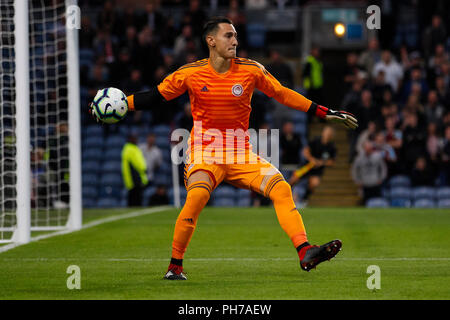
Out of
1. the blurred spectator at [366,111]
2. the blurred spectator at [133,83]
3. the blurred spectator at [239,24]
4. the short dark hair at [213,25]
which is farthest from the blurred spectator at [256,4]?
the short dark hair at [213,25]

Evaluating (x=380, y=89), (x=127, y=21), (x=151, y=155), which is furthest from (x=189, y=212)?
(x=127, y=21)

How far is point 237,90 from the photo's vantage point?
7.45 metres

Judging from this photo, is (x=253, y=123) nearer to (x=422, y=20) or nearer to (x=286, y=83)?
(x=286, y=83)

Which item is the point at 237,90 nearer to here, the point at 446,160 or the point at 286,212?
the point at 286,212

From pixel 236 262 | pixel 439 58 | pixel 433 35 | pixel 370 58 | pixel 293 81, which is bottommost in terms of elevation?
pixel 236 262

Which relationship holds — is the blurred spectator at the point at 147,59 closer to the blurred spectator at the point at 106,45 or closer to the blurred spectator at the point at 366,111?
the blurred spectator at the point at 106,45

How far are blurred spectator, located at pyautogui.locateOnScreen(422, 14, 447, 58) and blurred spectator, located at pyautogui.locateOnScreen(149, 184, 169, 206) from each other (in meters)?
7.75

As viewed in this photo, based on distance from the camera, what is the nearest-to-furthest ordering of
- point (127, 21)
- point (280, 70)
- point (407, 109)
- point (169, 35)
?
point (407, 109) < point (280, 70) < point (169, 35) < point (127, 21)

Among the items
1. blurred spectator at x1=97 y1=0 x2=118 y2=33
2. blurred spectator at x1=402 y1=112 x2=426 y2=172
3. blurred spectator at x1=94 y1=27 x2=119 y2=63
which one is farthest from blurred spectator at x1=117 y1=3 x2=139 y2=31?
blurred spectator at x1=402 y1=112 x2=426 y2=172

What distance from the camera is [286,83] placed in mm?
19953

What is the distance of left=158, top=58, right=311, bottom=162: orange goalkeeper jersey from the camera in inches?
294

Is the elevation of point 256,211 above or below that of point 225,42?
below

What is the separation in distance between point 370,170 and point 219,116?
11.7 metres
